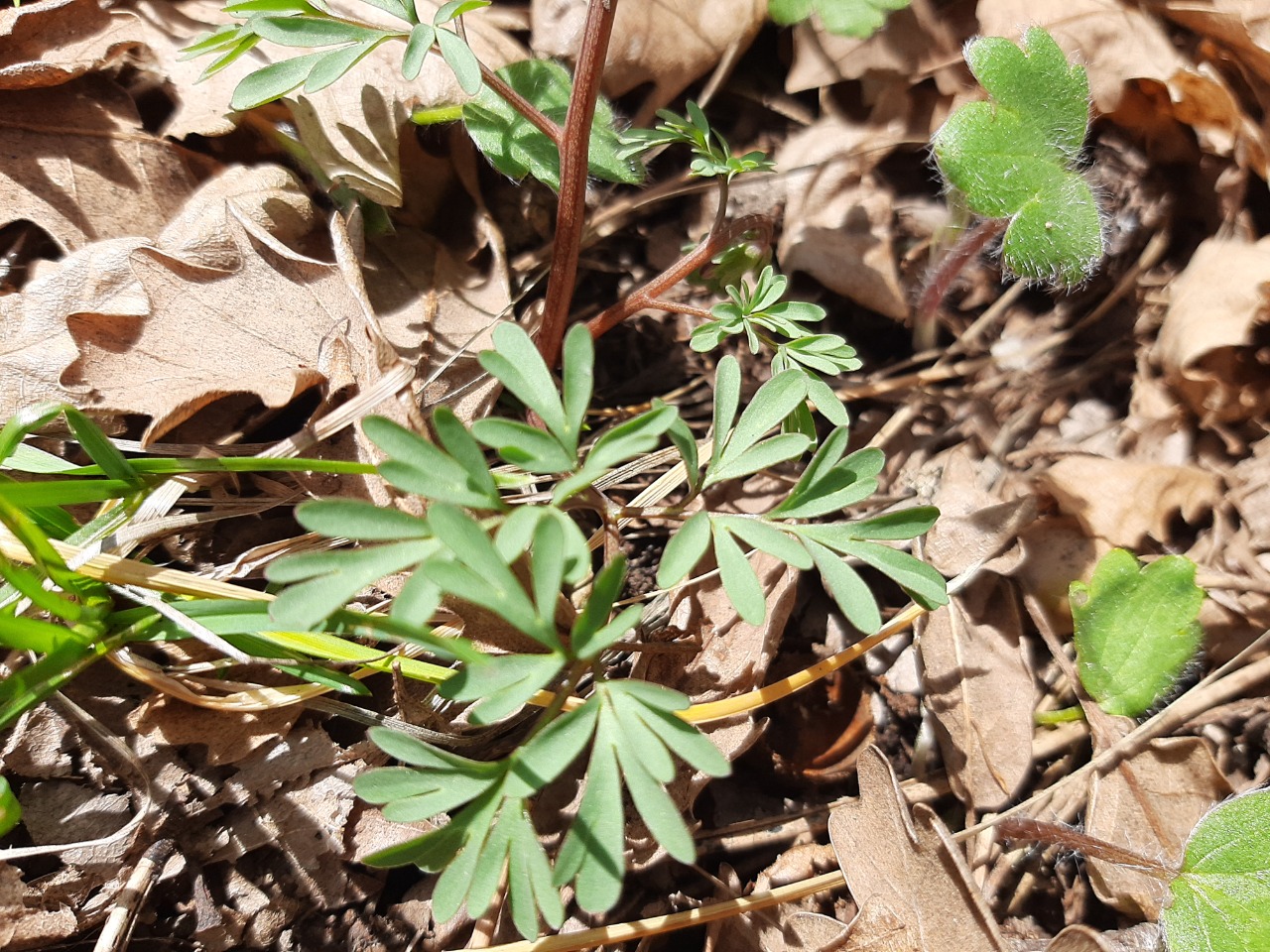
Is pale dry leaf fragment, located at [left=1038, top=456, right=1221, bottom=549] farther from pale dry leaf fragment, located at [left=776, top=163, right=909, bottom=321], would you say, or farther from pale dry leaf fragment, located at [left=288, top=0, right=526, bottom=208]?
pale dry leaf fragment, located at [left=288, top=0, right=526, bottom=208]

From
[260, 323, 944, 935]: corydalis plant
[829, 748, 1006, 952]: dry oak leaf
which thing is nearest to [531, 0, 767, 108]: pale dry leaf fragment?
[260, 323, 944, 935]: corydalis plant

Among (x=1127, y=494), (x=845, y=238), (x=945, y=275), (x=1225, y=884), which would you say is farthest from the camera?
(x=845, y=238)

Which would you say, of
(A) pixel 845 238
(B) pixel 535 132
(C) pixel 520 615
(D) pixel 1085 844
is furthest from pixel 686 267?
(D) pixel 1085 844

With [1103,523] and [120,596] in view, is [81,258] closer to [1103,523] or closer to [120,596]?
[120,596]

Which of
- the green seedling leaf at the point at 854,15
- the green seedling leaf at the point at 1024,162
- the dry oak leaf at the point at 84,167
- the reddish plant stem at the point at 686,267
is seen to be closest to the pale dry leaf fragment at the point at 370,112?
the dry oak leaf at the point at 84,167

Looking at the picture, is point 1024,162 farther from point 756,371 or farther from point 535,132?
point 535,132

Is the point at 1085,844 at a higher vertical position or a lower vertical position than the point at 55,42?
lower
